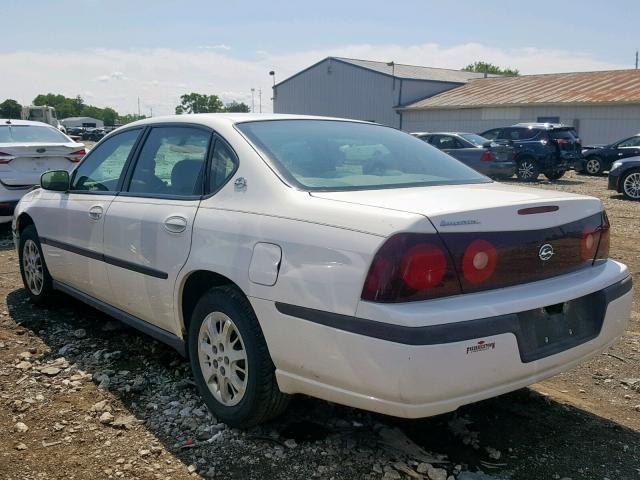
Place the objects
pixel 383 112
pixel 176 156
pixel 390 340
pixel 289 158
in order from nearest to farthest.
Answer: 1. pixel 390 340
2. pixel 289 158
3. pixel 176 156
4. pixel 383 112

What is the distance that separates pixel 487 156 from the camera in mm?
17078

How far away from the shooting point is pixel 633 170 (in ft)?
44.0

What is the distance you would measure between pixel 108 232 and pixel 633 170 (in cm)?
1254

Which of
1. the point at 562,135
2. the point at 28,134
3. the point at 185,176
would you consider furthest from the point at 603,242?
the point at 562,135

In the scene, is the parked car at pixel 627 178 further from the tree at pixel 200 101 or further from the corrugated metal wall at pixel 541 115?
the tree at pixel 200 101

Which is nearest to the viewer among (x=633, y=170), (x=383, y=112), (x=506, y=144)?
(x=633, y=170)

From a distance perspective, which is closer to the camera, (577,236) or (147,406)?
(577,236)

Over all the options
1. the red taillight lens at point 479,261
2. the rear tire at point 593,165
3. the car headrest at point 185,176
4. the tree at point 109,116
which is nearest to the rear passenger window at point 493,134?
the rear tire at point 593,165

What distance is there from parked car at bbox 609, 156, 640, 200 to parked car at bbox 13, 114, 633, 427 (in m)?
11.2

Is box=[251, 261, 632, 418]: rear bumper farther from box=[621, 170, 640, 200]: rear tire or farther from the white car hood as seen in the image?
box=[621, 170, 640, 200]: rear tire

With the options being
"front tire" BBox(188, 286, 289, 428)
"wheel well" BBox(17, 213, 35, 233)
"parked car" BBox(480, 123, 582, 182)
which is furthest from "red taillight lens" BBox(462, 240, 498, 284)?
"parked car" BBox(480, 123, 582, 182)

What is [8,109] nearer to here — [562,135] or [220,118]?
[562,135]

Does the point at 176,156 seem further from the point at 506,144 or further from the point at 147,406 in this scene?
the point at 506,144

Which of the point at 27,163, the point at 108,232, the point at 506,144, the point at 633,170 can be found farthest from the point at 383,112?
the point at 108,232
